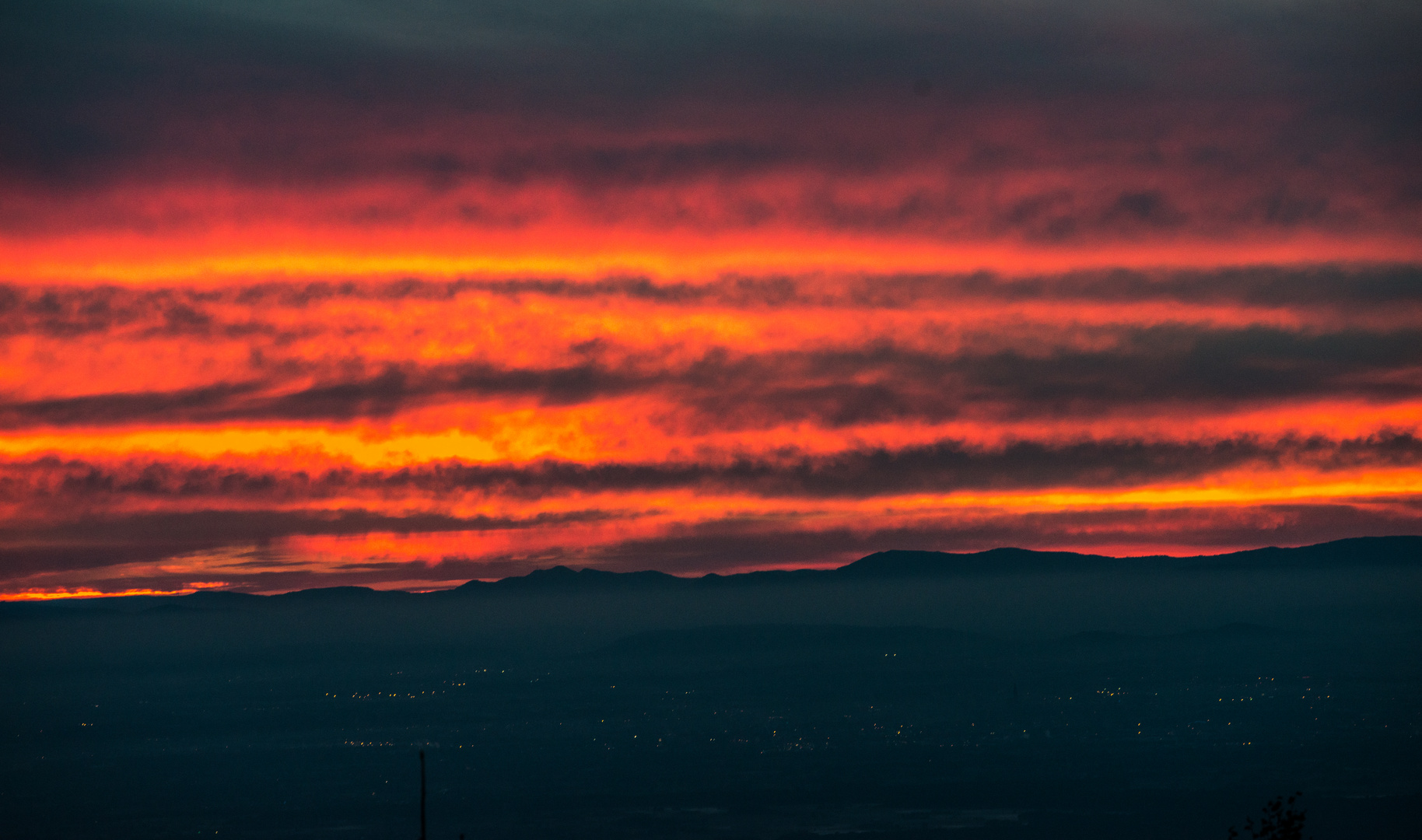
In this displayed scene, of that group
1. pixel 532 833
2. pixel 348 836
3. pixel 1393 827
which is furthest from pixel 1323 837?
pixel 348 836

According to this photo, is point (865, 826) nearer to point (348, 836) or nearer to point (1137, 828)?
point (1137, 828)

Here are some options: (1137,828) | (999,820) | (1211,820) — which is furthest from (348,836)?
(1211,820)

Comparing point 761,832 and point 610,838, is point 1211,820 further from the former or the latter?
point 610,838

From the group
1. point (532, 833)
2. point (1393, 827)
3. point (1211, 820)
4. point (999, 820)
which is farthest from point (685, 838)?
point (1393, 827)

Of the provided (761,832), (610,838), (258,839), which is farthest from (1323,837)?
(258,839)

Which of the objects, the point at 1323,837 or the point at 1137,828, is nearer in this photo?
the point at 1323,837

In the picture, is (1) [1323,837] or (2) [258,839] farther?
(2) [258,839]

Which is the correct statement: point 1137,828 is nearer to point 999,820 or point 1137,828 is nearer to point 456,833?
point 999,820
